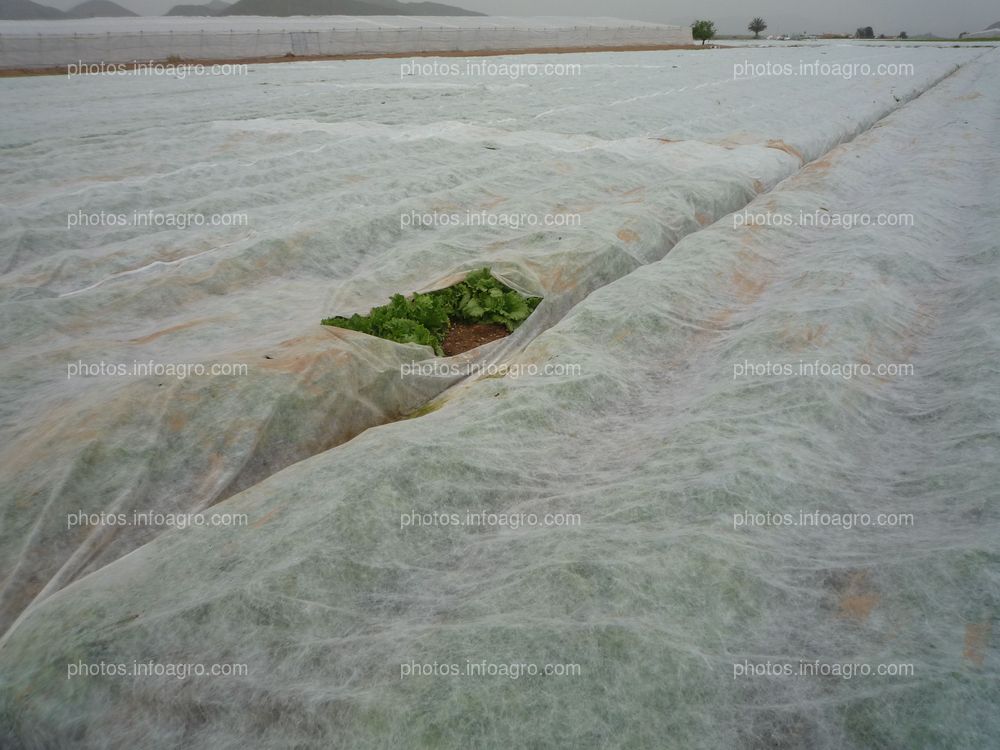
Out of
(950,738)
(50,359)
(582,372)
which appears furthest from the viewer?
(50,359)

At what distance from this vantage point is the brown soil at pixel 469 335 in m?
7.38

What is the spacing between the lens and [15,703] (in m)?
3.03

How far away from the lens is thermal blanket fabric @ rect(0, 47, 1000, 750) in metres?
2.86

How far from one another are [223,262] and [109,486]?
4.21 m

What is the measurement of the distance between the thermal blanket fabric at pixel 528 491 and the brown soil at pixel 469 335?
1.44 feet

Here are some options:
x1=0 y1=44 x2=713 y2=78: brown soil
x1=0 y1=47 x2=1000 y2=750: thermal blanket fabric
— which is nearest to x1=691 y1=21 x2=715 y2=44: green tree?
x1=0 y1=44 x2=713 y2=78: brown soil

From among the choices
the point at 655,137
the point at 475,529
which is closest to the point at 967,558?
the point at 475,529

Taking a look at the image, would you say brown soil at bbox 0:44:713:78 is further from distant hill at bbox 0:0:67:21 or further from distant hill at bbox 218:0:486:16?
distant hill at bbox 218:0:486:16

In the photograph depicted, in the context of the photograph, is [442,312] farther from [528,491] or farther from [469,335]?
[528,491]

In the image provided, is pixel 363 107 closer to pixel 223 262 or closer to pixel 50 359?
pixel 223 262

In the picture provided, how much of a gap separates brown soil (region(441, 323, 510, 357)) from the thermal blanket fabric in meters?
0.44

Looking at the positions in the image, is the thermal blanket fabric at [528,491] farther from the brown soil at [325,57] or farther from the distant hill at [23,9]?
the distant hill at [23,9]

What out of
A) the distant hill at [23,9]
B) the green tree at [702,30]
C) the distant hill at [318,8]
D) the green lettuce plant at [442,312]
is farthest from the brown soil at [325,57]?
the distant hill at [318,8]

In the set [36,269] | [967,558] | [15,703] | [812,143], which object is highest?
[812,143]
